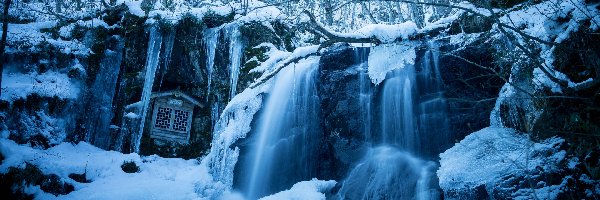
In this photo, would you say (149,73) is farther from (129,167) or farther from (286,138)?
(286,138)

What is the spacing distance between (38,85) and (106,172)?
11.3ft

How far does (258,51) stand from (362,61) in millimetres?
4286

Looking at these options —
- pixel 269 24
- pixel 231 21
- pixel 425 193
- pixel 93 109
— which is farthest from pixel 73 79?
pixel 425 193

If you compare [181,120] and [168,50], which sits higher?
[168,50]

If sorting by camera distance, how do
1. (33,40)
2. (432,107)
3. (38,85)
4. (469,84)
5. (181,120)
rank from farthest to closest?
(181,120) → (33,40) → (38,85) → (432,107) → (469,84)

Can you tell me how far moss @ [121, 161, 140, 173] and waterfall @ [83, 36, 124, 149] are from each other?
1.82 metres

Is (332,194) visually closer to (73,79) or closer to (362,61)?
(362,61)

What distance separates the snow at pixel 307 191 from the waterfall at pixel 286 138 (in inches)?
22.8

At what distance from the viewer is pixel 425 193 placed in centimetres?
593

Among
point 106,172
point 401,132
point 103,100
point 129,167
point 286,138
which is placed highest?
point 103,100

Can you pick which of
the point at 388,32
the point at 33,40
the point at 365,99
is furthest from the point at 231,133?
the point at 33,40

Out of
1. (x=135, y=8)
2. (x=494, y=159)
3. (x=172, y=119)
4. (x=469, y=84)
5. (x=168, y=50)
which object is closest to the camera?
(x=494, y=159)

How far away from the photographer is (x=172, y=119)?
1268cm

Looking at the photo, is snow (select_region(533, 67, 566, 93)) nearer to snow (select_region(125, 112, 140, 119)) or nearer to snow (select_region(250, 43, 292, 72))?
snow (select_region(250, 43, 292, 72))
